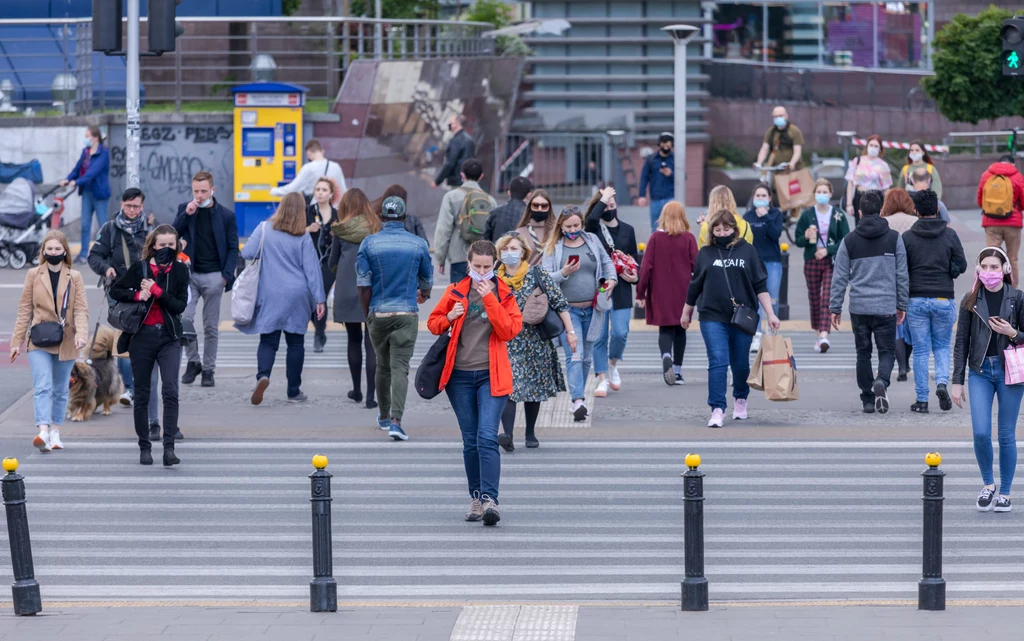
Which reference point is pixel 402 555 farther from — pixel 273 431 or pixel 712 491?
pixel 273 431

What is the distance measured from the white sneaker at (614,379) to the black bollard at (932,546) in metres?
6.59

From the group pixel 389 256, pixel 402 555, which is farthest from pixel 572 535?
pixel 389 256

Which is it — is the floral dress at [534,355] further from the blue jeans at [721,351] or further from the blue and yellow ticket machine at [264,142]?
the blue and yellow ticket machine at [264,142]

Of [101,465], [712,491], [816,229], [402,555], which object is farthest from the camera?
[816,229]

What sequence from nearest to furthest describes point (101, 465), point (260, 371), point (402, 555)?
1. point (402, 555)
2. point (101, 465)
3. point (260, 371)

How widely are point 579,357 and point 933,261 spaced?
2.92 metres

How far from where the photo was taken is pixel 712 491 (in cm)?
1034

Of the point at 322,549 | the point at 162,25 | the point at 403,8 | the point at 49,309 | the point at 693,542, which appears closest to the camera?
the point at 693,542

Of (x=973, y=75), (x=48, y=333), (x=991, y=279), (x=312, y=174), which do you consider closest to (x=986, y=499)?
(x=991, y=279)

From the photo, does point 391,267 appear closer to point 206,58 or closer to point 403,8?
point 206,58

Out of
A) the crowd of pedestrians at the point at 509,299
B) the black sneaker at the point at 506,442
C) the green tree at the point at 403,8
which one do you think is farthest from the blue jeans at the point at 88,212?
the green tree at the point at 403,8

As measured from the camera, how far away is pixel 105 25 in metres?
14.8

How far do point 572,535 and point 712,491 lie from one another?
1.40 m

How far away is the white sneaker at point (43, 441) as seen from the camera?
11547 millimetres
